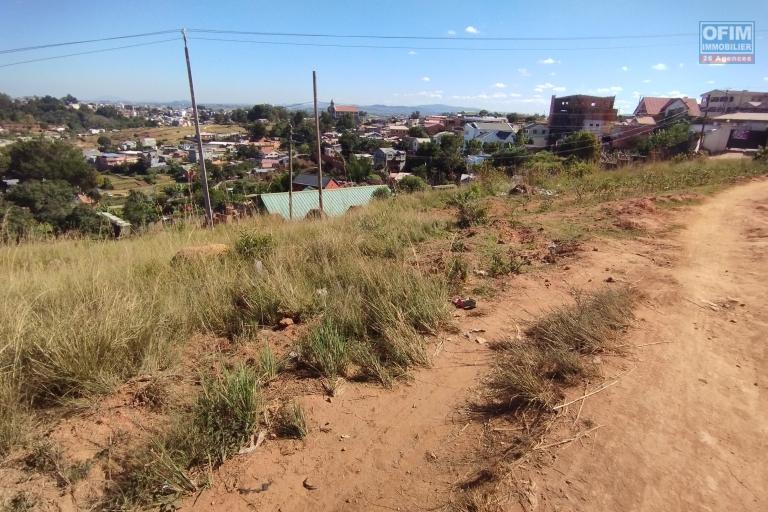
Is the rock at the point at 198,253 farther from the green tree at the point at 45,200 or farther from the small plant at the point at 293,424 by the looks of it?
the green tree at the point at 45,200

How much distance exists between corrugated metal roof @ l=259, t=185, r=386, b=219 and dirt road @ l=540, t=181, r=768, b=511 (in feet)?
42.7

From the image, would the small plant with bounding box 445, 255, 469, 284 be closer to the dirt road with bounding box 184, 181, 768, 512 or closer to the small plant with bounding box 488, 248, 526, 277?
the small plant with bounding box 488, 248, 526, 277

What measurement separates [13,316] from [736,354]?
4.96m

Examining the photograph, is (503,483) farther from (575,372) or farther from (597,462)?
(575,372)

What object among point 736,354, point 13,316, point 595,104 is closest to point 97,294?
point 13,316

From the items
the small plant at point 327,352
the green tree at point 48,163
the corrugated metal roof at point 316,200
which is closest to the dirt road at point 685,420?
the small plant at point 327,352

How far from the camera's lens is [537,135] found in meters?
53.4

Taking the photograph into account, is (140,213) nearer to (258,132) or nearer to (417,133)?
(258,132)

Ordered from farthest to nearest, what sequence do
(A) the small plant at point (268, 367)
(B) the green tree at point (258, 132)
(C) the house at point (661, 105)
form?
(B) the green tree at point (258, 132) < (C) the house at point (661, 105) < (A) the small plant at point (268, 367)

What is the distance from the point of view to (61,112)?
93.4 meters

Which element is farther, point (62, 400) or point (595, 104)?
point (595, 104)

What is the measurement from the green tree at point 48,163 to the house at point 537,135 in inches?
1802

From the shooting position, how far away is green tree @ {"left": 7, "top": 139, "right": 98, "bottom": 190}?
93.4ft

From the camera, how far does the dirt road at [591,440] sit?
5.84ft
